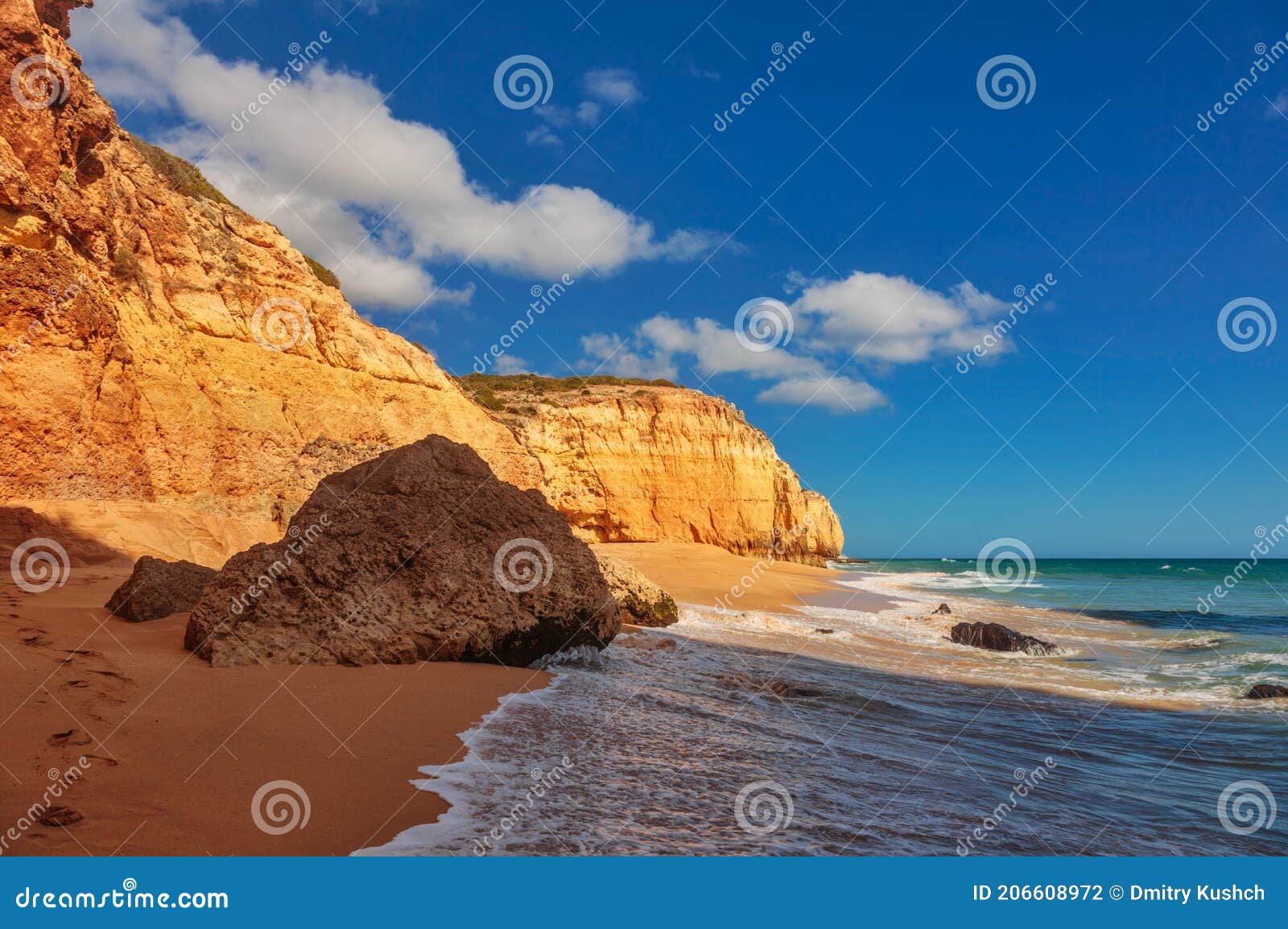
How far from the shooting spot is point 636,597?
432 inches

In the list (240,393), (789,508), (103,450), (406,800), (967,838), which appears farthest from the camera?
(789,508)

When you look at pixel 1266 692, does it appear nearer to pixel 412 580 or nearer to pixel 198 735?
pixel 412 580

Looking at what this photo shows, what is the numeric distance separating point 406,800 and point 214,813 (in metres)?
0.75

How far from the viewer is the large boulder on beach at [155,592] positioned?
606 cm

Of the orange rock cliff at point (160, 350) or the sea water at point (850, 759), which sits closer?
the sea water at point (850, 759)

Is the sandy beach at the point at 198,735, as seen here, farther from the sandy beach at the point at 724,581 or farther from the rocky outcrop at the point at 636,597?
the sandy beach at the point at 724,581

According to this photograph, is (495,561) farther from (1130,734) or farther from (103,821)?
(1130,734)

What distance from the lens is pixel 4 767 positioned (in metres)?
2.92

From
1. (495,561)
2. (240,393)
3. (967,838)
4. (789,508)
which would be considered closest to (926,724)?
(967,838)

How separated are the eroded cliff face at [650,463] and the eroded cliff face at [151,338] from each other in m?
15.0

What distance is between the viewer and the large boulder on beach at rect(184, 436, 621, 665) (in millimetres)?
5297

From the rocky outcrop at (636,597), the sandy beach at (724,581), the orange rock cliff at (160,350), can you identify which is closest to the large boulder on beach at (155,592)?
the orange rock cliff at (160,350)

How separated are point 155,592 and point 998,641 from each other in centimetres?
1378

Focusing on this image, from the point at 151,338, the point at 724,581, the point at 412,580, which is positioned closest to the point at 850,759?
the point at 412,580
